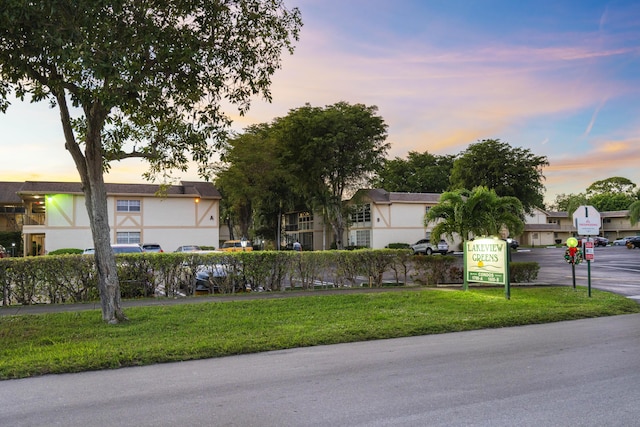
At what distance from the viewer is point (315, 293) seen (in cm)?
1524

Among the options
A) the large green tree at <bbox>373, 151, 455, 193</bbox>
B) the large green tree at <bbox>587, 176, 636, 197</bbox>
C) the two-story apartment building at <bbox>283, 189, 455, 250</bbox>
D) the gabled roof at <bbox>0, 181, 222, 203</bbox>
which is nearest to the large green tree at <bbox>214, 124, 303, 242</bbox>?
the gabled roof at <bbox>0, 181, 222, 203</bbox>

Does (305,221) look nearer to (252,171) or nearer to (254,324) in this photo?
(252,171)

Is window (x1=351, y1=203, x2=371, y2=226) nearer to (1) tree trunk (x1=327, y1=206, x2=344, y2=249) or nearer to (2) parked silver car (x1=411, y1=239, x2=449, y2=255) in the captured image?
(1) tree trunk (x1=327, y1=206, x2=344, y2=249)

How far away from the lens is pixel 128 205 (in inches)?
1566

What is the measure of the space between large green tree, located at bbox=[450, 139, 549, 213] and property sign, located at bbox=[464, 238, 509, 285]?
37382 millimetres

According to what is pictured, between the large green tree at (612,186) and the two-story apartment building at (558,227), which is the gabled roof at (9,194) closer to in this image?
the two-story apartment building at (558,227)

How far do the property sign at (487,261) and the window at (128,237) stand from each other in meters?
30.3

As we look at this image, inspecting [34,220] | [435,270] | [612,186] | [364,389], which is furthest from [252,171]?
[612,186]

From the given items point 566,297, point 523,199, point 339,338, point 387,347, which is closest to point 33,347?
point 339,338

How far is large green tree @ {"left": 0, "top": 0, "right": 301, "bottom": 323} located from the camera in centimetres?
866

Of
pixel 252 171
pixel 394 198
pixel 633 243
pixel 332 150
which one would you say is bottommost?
pixel 633 243

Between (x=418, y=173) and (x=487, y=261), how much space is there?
59.5 metres

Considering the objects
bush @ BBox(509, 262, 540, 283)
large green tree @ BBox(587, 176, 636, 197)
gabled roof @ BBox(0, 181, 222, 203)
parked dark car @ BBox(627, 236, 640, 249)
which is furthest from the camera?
large green tree @ BBox(587, 176, 636, 197)

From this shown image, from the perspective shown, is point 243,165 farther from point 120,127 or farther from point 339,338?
point 339,338
